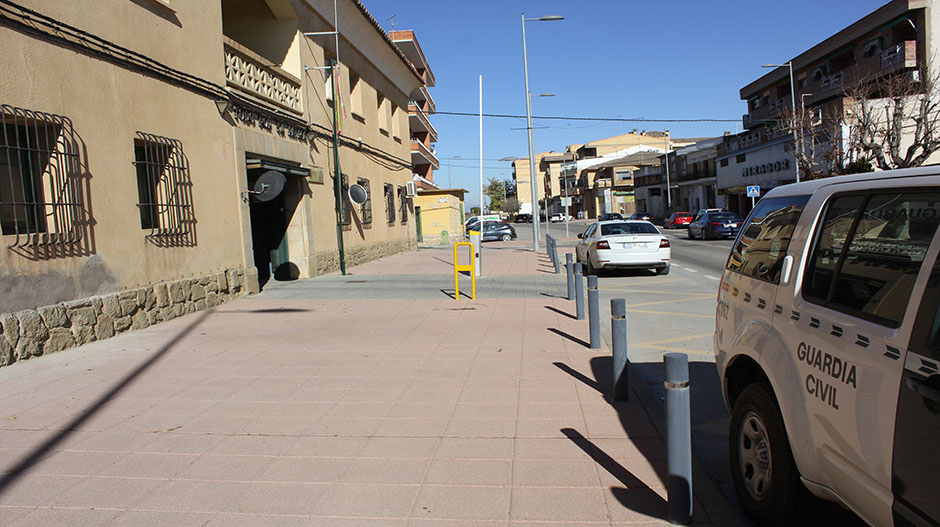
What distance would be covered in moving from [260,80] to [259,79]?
4 cm

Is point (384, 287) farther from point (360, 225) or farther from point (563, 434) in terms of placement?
point (563, 434)

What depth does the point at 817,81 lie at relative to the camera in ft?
149

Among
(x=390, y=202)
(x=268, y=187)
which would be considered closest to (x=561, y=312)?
(x=268, y=187)

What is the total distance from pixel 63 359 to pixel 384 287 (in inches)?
300

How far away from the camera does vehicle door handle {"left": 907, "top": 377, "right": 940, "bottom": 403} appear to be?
6.76 feet

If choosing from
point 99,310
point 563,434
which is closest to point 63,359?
point 99,310

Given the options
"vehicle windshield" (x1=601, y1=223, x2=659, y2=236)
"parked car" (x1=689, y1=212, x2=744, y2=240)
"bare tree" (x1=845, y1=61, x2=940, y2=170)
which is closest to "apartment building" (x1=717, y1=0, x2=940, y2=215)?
"bare tree" (x1=845, y1=61, x2=940, y2=170)

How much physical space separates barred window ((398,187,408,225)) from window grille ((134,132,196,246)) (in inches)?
687

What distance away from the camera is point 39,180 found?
24.6 feet

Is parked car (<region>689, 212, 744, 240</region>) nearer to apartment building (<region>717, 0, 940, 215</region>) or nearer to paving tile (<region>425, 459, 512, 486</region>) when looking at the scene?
apartment building (<region>717, 0, 940, 215</region>)

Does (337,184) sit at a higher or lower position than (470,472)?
higher

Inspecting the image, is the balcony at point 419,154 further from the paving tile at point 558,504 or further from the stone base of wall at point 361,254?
the paving tile at point 558,504

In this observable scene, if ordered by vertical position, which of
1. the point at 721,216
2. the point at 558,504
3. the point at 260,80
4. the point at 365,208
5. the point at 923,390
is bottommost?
the point at 558,504

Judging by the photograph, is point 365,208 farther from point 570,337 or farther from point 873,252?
point 873,252
